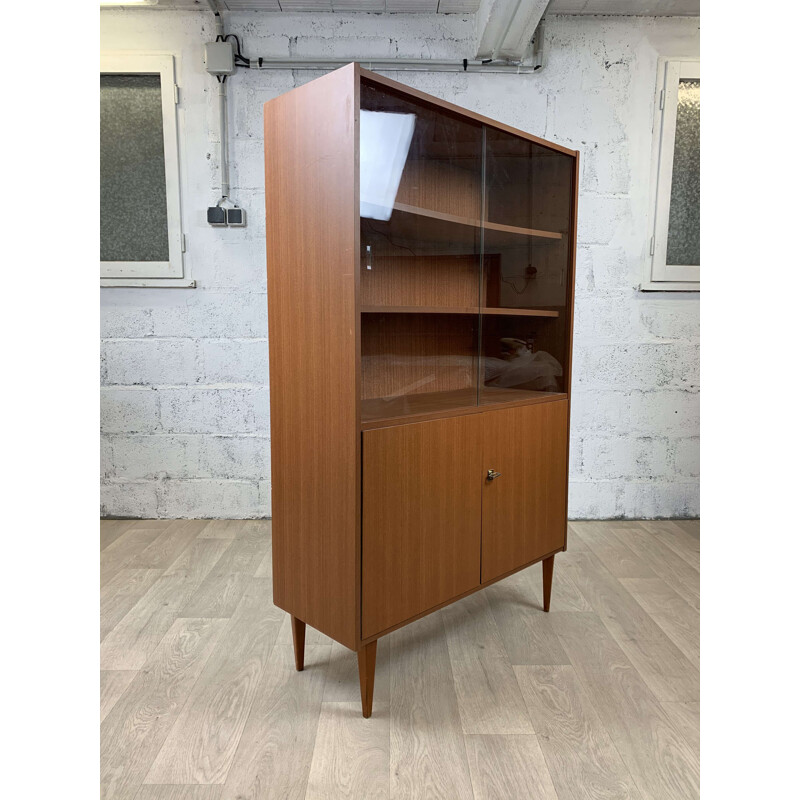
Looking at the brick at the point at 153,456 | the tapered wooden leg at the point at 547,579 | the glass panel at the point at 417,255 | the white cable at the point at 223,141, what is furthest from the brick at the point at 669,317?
the brick at the point at 153,456

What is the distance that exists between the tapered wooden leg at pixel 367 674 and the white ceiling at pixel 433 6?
9.61 ft

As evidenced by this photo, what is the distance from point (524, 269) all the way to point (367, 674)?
4.58 feet

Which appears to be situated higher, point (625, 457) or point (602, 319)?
point (602, 319)

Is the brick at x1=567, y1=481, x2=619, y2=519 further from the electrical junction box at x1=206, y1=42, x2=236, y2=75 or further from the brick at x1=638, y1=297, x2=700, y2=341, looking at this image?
the electrical junction box at x1=206, y1=42, x2=236, y2=75

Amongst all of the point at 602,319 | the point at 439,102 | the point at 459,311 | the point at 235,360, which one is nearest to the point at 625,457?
the point at 602,319

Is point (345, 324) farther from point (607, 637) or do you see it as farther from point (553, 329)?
point (607, 637)

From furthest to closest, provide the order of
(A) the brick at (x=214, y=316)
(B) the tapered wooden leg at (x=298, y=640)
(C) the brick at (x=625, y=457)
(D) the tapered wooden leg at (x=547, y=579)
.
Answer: (C) the brick at (x=625, y=457)
(A) the brick at (x=214, y=316)
(D) the tapered wooden leg at (x=547, y=579)
(B) the tapered wooden leg at (x=298, y=640)

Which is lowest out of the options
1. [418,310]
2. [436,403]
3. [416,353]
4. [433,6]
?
[436,403]

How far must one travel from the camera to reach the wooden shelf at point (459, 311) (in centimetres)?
159

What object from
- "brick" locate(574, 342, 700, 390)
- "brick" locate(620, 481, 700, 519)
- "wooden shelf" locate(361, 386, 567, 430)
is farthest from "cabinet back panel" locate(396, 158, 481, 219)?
"brick" locate(620, 481, 700, 519)

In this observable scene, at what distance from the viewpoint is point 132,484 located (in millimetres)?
3191

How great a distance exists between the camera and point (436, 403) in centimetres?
176

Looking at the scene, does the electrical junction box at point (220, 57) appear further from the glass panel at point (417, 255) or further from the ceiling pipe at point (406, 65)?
the glass panel at point (417, 255)

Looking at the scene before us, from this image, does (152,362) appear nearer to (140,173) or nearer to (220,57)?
(140,173)
